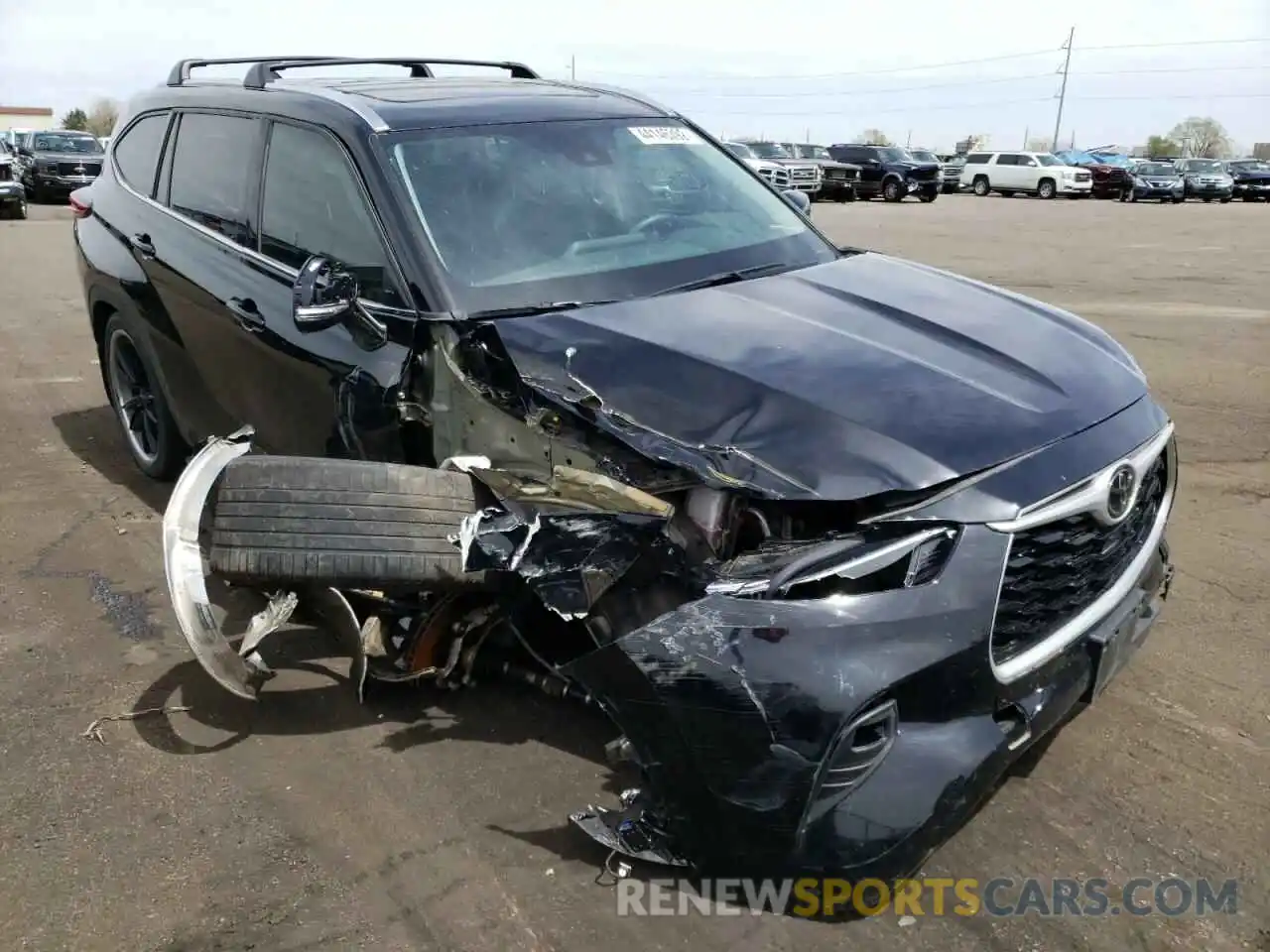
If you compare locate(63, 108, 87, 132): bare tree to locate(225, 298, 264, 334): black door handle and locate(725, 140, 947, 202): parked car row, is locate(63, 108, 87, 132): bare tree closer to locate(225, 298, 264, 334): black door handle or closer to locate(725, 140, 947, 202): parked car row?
locate(725, 140, 947, 202): parked car row

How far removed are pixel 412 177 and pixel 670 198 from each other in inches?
39.4

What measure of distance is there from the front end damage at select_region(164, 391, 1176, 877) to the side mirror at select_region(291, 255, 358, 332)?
36.0 inches

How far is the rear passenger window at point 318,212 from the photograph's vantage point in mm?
3527

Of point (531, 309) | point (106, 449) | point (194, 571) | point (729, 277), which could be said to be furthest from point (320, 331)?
point (106, 449)

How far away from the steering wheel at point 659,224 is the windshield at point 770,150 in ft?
105

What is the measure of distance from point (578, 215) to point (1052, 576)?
2.03m

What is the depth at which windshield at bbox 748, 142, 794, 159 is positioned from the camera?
34.9 m

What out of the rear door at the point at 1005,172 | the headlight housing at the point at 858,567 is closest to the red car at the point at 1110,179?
the rear door at the point at 1005,172

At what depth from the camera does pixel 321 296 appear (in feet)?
11.1

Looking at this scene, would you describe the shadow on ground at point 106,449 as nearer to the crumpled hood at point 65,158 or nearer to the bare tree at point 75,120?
the crumpled hood at point 65,158

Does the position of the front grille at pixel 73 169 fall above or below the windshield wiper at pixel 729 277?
below

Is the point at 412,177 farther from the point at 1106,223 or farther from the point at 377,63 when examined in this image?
the point at 1106,223

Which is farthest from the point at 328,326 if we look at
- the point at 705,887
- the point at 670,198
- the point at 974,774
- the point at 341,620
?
the point at 974,774

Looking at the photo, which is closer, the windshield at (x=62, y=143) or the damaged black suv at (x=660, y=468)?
the damaged black suv at (x=660, y=468)
